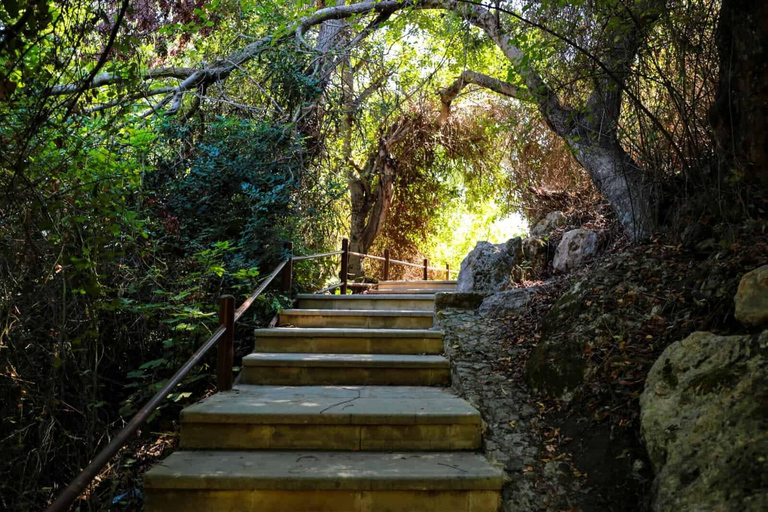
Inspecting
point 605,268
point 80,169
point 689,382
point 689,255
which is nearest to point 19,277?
point 80,169

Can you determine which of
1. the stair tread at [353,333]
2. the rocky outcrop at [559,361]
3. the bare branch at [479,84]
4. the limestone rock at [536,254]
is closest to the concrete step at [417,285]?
the limestone rock at [536,254]

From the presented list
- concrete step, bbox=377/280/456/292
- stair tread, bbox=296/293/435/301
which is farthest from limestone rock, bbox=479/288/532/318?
concrete step, bbox=377/280/456/292

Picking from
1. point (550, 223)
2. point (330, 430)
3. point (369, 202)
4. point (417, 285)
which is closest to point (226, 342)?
point (330, 430)

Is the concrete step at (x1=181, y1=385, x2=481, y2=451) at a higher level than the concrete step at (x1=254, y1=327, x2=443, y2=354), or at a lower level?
lower

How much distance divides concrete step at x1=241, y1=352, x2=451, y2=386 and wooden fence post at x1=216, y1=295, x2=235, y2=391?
1.11 ft

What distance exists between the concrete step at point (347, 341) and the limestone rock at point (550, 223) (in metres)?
2.77

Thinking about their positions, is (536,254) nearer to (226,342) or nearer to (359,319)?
(359,319)

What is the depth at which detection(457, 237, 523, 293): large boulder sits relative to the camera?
566cm

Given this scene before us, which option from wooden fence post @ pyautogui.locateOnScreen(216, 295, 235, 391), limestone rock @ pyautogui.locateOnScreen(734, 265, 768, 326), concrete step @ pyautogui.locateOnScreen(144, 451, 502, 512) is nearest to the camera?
limestone rock @ pyautogui.locateOnScreen(734, 265, 768, 326)

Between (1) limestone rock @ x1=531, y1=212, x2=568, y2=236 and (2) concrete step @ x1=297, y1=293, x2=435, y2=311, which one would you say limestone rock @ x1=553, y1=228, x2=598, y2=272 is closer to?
(1) limestone rock @ x1=531, y1=212, x2=568, y2=236

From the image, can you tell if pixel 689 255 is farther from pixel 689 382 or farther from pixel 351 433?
pixel 351 433

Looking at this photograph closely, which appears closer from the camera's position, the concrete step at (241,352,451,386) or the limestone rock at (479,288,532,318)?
the concrete step at (241,352,451,386)

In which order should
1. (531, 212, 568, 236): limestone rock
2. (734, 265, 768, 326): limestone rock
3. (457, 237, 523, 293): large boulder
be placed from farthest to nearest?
(531, 212, 568, 236): limestone rock → (457, 237, 523, 293): large boulder → (734, 265, 768, 326): limestone rock

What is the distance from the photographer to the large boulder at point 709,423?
199 cm
